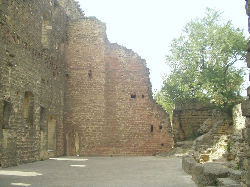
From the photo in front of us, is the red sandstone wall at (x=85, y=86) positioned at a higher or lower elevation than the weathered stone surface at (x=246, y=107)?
higher

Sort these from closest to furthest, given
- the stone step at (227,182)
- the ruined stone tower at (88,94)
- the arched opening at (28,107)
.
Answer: the stone step at (227,182), the arched opening at (28,107), the ruined stone tower at (88,94)

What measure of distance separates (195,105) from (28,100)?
11645 millimetres

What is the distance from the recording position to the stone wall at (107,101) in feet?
62.1

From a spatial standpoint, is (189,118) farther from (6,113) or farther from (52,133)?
(6,113)

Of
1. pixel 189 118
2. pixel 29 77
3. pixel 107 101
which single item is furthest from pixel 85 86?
pixel 189 118

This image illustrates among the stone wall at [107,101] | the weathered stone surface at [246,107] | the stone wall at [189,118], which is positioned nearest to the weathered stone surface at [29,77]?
the stone wall at [107,101]

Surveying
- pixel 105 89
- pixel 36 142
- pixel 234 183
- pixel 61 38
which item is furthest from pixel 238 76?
pixel 234 183

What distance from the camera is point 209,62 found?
23.6 metres

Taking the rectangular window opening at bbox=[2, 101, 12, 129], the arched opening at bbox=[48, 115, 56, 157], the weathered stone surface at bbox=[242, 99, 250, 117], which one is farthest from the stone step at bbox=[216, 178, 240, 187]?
the arched opening at bbox=[48, 115, 56, 157]

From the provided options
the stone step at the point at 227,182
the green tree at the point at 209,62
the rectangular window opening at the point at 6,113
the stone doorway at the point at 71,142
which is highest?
the green tree at the point at 209,62

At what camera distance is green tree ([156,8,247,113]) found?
2225 cm

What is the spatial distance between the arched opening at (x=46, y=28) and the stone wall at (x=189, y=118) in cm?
979

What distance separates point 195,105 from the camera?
2220 centimetres

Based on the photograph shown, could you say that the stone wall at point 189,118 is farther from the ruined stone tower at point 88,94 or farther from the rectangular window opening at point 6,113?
the rectangular window opening at point 6,113
